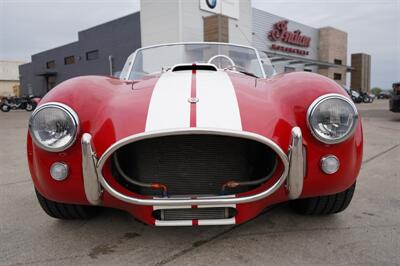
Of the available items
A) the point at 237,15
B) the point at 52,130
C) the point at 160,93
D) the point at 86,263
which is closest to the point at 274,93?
the point at 160,93

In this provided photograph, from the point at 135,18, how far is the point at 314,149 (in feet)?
67.9

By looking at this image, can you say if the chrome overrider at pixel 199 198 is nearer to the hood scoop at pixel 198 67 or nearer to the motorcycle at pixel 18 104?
the hood scoop at pixel 198 67

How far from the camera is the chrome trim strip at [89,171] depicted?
1486mm

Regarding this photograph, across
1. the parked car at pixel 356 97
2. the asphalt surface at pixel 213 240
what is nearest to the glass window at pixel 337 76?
the parked car at pixel 356 97

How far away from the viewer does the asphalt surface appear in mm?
1609

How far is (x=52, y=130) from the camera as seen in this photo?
1.61 metres

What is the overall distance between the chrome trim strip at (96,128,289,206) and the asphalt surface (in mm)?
329

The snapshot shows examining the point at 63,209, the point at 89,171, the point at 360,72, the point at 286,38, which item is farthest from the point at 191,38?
the point at 360,72

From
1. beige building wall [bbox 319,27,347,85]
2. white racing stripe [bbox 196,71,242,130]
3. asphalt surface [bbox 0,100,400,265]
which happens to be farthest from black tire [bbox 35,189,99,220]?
beige building wall [bbox 319,27,347,85]

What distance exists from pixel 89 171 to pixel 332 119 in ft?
4.10

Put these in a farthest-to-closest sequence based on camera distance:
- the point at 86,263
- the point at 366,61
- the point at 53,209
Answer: the point at 366,61 → the point at 53,209 → the point at 86,263

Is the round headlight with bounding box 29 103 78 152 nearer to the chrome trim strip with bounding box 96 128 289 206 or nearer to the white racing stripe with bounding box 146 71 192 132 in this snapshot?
the chrome trim strip with bounding box 96 128 289 206

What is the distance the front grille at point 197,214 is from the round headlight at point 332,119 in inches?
23.6

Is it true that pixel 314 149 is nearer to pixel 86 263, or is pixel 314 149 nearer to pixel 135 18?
pixel 86 263
